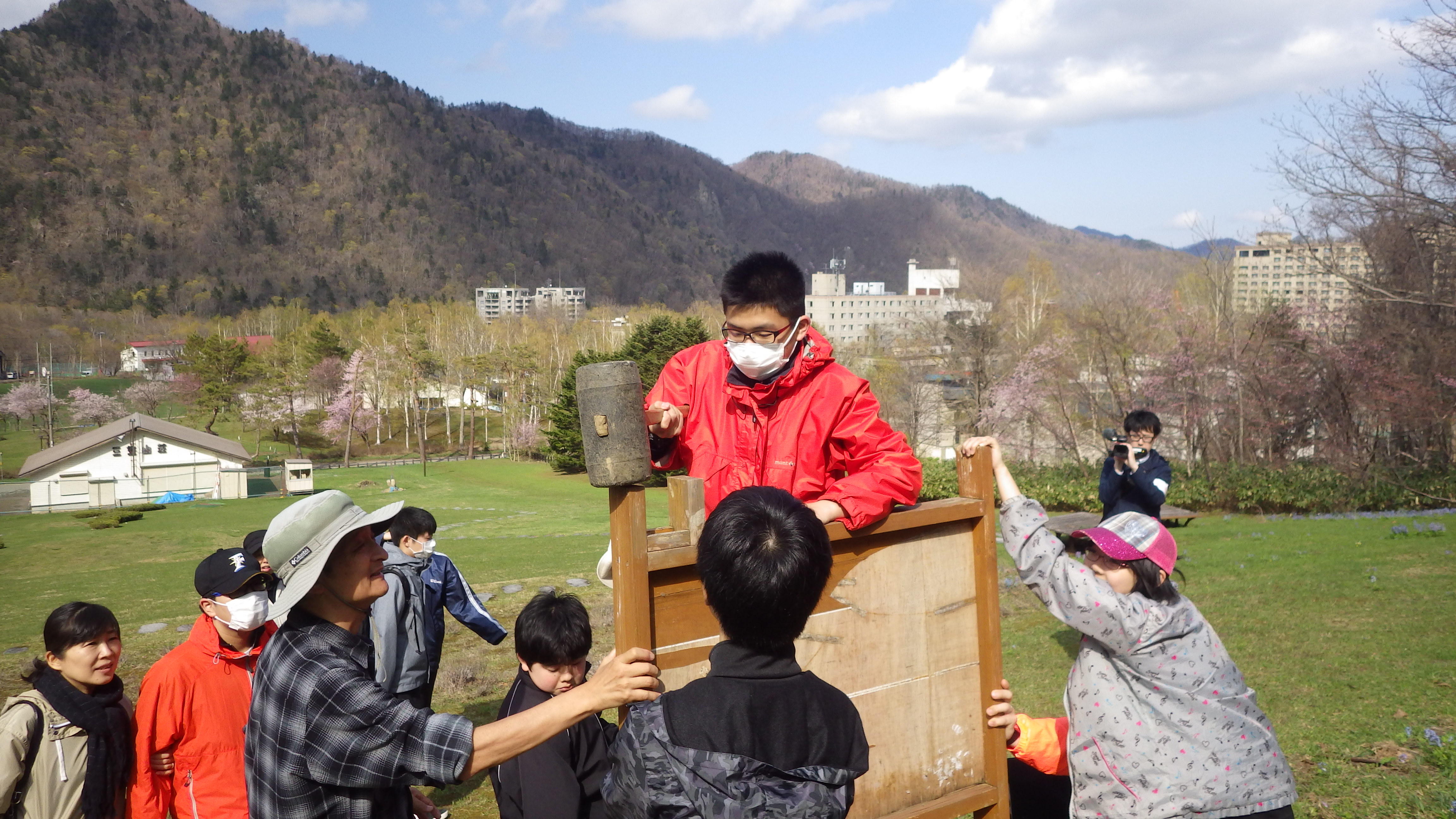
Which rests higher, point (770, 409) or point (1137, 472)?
point (770, 409)

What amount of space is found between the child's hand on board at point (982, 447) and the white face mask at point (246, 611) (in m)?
2.79

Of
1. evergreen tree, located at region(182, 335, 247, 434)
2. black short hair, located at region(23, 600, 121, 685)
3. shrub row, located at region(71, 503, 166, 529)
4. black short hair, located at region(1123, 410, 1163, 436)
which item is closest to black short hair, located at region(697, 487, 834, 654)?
black short hair, located at region(23, 600, 121, 685)

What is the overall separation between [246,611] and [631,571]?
2.38 meters

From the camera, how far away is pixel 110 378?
93.5m

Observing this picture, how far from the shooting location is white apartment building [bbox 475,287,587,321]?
139125mm

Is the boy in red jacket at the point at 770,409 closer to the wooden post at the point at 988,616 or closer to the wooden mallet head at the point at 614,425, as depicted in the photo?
the wooden post at the point at 988,616

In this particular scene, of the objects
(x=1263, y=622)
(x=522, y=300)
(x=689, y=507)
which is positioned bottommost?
(x=1263, y=622)

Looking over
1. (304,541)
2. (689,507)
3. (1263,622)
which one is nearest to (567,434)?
(1263,622)

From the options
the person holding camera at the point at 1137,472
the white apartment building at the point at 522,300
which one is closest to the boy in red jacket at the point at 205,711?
the person holding camera at the point at 1137,472

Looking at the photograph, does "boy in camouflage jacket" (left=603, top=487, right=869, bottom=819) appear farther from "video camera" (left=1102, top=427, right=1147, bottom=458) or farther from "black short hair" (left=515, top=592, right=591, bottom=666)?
"video camera" (left=1102, top=427, right=1147, bottom=458)

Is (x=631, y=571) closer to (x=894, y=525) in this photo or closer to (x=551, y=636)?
(x=894, y=525)

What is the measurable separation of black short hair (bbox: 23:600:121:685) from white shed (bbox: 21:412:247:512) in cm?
4179

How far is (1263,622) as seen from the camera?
898cm

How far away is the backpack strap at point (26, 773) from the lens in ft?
10.8
